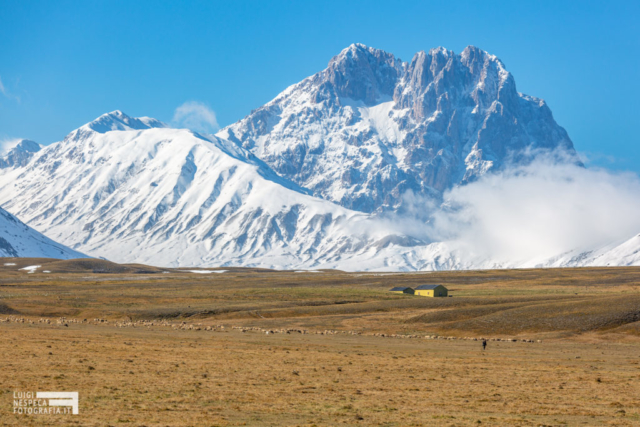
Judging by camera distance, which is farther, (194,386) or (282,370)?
(282,370)

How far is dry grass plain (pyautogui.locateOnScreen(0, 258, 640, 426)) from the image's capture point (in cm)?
2902

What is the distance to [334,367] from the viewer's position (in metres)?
45.1

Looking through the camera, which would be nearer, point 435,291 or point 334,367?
point 334,367

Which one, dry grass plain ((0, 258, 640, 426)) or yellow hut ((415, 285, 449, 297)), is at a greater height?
yellow hut ((415, 285, 449, 297))

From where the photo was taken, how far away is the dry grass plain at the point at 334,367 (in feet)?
95.2

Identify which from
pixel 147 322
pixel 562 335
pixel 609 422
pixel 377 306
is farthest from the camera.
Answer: pixel 377 306

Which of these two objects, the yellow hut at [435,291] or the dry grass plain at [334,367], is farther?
the yellow hut at [435,291]

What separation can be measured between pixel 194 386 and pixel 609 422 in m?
19.9

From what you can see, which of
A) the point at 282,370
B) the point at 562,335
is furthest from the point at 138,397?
the point at 562,335

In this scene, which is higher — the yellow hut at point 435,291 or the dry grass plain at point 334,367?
the yellow hut at point 435,291

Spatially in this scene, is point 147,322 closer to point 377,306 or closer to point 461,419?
point 377,306

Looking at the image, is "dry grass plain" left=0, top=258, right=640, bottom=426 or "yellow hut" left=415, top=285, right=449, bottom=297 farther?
"yellow hut" left=415, top=285, right=449, bottom=297

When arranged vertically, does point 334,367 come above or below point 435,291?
below

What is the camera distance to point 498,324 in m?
78.9
